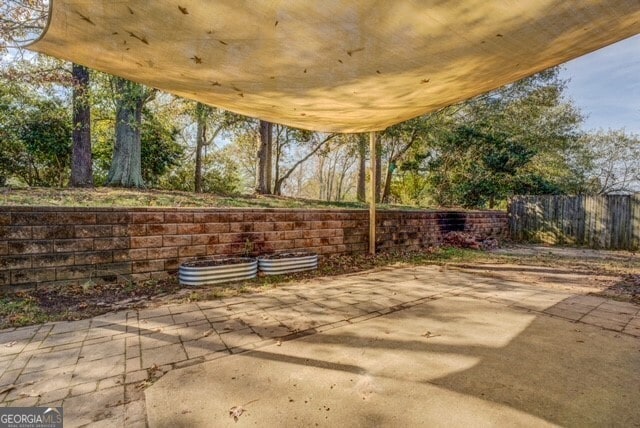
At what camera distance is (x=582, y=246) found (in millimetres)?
8242

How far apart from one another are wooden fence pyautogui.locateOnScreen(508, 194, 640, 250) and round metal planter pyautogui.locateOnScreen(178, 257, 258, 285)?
8.76 m

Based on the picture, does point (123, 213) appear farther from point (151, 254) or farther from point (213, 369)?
point (213, 369)

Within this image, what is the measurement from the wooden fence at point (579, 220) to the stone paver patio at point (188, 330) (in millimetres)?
5978

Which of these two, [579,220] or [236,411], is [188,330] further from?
[579,220]

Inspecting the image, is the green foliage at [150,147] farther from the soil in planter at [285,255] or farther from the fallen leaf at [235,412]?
the fallen leaf at [235,412]

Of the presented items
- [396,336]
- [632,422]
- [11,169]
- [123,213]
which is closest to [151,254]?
[123,213]

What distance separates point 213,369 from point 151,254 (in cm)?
223

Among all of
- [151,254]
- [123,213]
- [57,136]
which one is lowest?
[151,254]

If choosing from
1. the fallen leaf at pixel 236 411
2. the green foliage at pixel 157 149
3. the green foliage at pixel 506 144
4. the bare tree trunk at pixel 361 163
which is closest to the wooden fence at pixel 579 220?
the green foliage at pixel 506 144

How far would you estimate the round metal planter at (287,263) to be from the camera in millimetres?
4062

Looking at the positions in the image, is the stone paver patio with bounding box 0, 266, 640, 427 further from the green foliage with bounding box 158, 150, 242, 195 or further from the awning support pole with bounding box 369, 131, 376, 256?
the green foliage with bounding box 158, 150, 242, 195

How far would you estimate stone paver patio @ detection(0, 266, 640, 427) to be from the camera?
1.55 metres

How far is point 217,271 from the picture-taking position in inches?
142

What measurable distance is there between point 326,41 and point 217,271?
2.69 m
